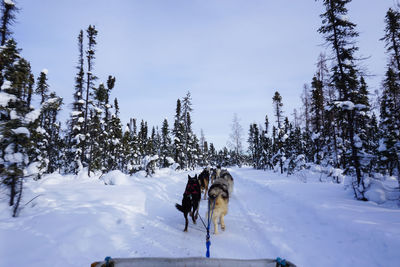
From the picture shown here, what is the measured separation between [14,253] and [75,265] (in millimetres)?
1383

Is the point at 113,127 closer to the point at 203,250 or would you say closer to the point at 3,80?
the point at 3,80

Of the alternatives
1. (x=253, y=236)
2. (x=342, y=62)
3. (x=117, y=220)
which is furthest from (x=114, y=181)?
(x=342, y=62)

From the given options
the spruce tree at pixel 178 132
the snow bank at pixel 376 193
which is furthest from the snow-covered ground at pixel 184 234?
the spruce tree at pixel 178 132

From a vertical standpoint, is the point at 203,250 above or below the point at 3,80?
below

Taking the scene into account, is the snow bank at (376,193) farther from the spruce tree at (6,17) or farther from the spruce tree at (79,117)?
the spruce tree at (79,117)

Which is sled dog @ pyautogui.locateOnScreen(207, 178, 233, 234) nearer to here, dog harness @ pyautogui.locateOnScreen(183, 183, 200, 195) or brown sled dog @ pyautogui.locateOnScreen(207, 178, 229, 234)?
brown sled dog @ pyautogui.locateOnScreen(207, 178, 229, 234)

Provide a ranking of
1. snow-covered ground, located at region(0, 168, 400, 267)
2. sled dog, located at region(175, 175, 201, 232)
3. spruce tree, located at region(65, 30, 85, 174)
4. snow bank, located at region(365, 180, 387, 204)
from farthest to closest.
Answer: spruce tree, located at region(65, 30, 85, 174), snow bank, located at region(365, 180, 387, 204), sled dog, located at region(175, 175, 201, 232), snow-covered ground, located at region(0, 168, 400, 267)

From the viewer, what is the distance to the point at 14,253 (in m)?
3.74

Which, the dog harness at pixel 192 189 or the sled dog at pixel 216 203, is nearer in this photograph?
the sled dog at pixel 216 203

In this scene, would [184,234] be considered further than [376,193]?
No

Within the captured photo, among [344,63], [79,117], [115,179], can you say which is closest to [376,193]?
[344,63]

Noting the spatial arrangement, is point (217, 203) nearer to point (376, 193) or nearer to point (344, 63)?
point (376, 193)

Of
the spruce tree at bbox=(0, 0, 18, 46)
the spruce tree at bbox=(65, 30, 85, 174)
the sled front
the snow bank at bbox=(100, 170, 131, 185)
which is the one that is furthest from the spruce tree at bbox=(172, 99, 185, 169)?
the sled front

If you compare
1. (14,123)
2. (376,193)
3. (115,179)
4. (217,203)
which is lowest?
(115,179)
